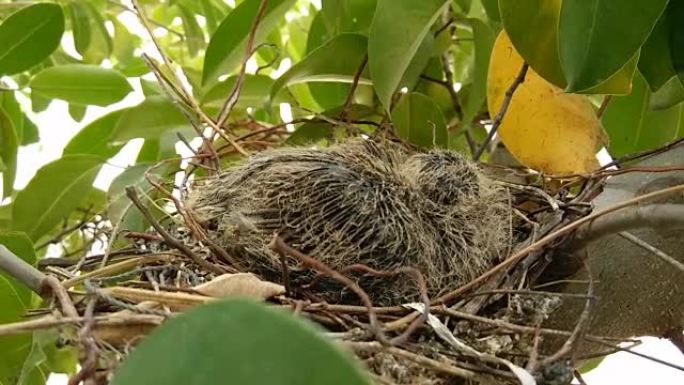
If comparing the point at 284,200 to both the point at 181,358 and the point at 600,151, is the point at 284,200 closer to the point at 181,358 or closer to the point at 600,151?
the point at 600,151

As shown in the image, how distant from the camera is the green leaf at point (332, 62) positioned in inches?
37.9

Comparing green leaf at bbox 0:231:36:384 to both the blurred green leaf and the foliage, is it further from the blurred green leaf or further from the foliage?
the blurred green leaf

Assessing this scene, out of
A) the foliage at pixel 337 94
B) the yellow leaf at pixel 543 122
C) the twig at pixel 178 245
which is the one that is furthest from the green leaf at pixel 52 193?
the yellow leaf at pixel 543 122

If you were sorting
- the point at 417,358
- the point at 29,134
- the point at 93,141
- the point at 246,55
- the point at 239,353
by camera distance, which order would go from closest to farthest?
the point at 239,353, the point at 417,358, the point at 246,55, the point at 93,141, the point at 29,134

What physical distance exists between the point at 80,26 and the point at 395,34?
0.58 m

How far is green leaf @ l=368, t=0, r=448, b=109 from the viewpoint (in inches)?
32.9

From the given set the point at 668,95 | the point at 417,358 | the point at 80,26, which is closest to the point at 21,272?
the point at 417,358

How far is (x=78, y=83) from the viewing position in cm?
112

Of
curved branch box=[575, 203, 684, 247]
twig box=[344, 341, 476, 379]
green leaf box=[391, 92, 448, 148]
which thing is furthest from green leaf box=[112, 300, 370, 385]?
green leaf box=[391, 92, 448, 148]

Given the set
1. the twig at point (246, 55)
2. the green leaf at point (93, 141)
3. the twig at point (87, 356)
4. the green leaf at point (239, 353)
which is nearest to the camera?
the green leaf at point (239, 353)

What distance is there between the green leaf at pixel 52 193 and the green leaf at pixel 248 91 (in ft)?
0.49

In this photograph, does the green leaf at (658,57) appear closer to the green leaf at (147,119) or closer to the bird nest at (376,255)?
the bird nest at (376,255)

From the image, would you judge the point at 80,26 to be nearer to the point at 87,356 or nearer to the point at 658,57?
the point at 658,57

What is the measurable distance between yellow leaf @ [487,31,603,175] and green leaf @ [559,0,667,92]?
26 centimetres
